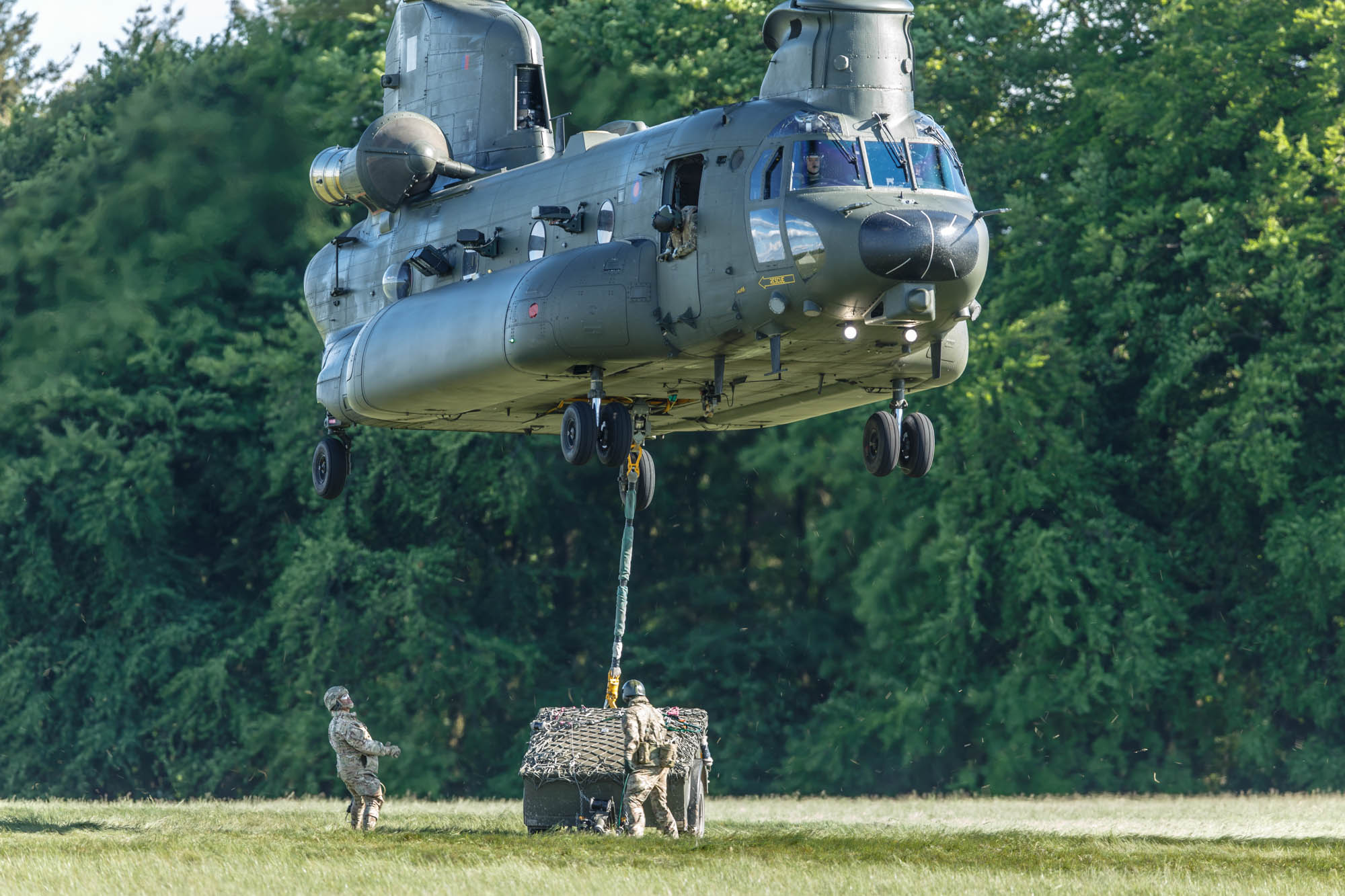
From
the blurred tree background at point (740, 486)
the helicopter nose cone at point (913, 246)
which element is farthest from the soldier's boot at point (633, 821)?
the blurred tree background at point (740, 486)

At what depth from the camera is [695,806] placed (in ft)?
70.3

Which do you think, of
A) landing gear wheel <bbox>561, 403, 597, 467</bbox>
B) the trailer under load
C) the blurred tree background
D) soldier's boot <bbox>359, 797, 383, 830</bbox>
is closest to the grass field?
soldier's boot <bbox>359, 797, 383, 830</bbox>

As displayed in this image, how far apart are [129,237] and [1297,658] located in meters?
24.8

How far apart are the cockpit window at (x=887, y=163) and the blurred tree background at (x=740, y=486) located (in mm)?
16872

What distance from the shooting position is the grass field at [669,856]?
1759 cm

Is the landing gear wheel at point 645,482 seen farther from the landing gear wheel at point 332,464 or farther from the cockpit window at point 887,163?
the cockpit window at point 887,163

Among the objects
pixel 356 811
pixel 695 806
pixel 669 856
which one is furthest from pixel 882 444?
pixel 356 811

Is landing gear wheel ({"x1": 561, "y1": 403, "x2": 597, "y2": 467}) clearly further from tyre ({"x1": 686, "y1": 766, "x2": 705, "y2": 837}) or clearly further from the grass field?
the grass field

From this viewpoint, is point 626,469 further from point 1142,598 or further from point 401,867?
point 1142,598

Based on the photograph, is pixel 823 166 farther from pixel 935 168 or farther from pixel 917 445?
pixel 917 445

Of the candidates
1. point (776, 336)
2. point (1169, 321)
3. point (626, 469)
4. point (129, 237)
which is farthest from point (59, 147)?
point (776, 336)

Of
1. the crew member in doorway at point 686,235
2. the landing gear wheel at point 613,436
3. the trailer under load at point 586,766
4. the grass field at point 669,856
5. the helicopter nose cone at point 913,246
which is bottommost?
the grass field at point 669,856

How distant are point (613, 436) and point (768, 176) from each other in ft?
10.2

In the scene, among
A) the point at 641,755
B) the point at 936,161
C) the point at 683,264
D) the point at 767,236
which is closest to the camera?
the point at 767,236
